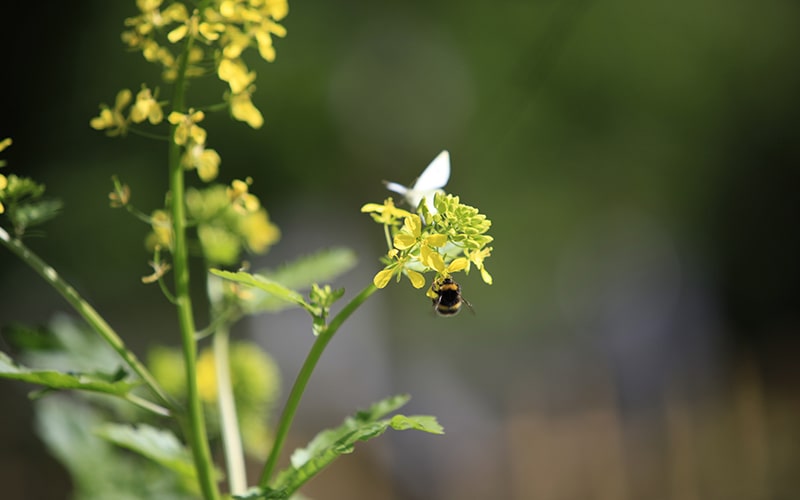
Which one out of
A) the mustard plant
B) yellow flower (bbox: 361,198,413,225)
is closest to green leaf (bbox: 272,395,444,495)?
the mustard plant

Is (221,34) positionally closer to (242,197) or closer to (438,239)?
(242,197)

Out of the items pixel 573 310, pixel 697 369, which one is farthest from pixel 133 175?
pixel 573 310

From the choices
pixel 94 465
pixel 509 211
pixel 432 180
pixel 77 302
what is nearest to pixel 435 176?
pixel 432 180

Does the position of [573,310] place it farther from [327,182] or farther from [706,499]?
[706,499]

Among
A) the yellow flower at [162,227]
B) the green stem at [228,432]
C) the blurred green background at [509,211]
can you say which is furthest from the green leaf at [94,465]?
the blurred green background at [509,211]

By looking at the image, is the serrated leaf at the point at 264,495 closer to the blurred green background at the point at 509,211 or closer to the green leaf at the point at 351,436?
the green leaf at the point at 351,436

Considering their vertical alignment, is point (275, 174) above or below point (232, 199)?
above
